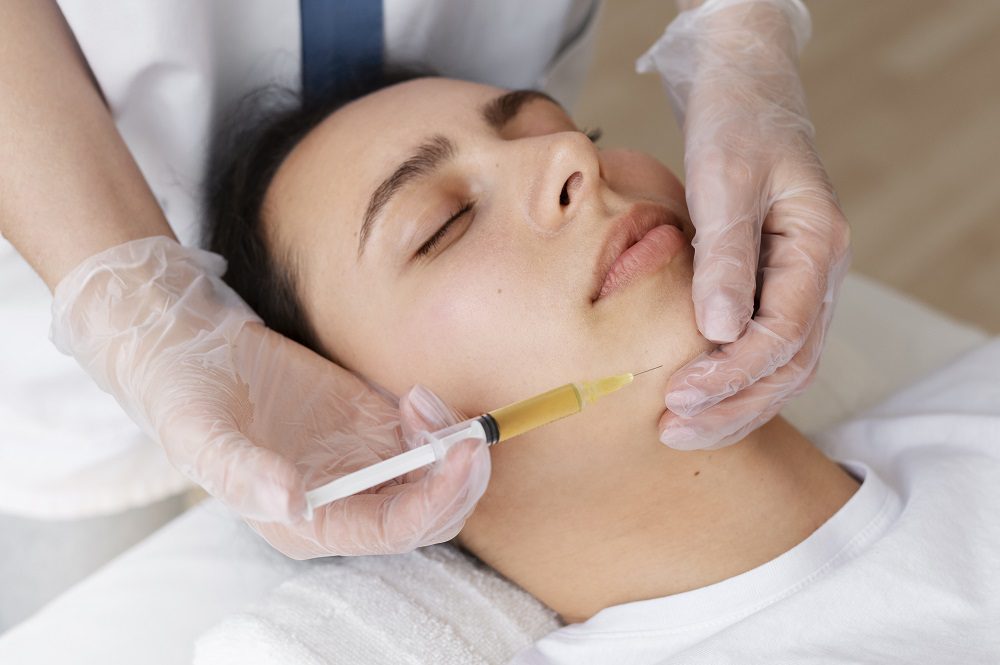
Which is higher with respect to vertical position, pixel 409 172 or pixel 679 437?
pixel 409 172

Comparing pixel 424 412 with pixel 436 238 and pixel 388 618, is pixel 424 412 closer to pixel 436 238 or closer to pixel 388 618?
pixel 436 238

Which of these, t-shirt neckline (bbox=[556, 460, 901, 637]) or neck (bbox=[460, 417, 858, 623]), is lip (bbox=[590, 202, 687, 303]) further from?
t-shirt neckline (bbox=[556, 460, 901, 637])

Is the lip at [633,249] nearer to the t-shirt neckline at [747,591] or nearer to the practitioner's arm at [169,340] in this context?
the practitioner's arm at [169,340]

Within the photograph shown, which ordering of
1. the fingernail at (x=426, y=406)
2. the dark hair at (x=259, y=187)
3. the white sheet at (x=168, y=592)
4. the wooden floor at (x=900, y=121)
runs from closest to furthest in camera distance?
the fingernail at (x=426, y=406), the dark hair at (x=259, y=187), the white sheet at (x=168, y=592), the wooden floor at (x=900, y=121)

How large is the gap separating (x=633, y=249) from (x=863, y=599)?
490 millimetres

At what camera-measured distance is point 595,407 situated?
44.2 inches

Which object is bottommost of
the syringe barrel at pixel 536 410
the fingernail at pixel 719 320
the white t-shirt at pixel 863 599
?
the white t-shirt at pixel 863 599

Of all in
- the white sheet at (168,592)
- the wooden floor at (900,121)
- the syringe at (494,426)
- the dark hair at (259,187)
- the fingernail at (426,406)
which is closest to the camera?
the syringe at (494,426)

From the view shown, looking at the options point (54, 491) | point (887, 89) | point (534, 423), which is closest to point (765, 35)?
point (534, 423)

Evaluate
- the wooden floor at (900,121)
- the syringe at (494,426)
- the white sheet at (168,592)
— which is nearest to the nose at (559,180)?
the syringe at (494,426)

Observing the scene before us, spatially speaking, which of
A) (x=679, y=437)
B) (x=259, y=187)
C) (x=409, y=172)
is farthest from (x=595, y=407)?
(x=259, y=187)

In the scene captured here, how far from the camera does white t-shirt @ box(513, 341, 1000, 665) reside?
1.14 metres

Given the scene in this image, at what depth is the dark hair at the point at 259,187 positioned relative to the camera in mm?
1298

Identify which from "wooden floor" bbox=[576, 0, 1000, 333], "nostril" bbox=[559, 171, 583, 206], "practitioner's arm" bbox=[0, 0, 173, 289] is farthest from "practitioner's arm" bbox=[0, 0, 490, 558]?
"wooden floor" bbox=[576, 0, 1000, 333]
